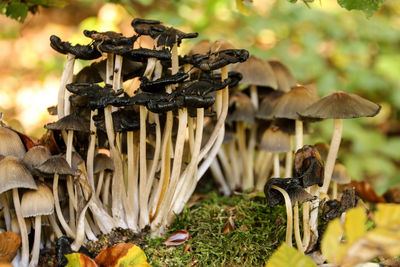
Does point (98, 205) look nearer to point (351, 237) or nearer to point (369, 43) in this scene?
point (351, 237)

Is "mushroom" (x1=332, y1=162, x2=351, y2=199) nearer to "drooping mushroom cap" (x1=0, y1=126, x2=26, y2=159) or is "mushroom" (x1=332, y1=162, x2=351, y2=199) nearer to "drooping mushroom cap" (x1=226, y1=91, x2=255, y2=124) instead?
"drooping mushroom cap" (x1=226, y1=91, x2=255, y2=124)

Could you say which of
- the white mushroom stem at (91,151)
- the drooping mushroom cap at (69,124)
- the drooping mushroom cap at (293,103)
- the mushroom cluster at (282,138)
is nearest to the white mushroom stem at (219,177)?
the mushroom cluster at (282,138)

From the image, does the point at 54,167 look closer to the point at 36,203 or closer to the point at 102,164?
the point at 36,203

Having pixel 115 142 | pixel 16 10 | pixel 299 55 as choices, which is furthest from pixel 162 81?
pixel 299 55

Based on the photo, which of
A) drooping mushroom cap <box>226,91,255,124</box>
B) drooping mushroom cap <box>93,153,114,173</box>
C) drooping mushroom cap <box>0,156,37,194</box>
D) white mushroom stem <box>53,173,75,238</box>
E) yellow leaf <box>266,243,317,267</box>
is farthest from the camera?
drooping mushroom cap <box>226,91,255,124</box>

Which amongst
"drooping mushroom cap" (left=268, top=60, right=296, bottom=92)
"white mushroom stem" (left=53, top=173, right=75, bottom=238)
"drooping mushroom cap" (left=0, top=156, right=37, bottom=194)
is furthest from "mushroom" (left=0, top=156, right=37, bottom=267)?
"drooping mushroom cap" (left=268, top=60, right=296, bottom=92)
